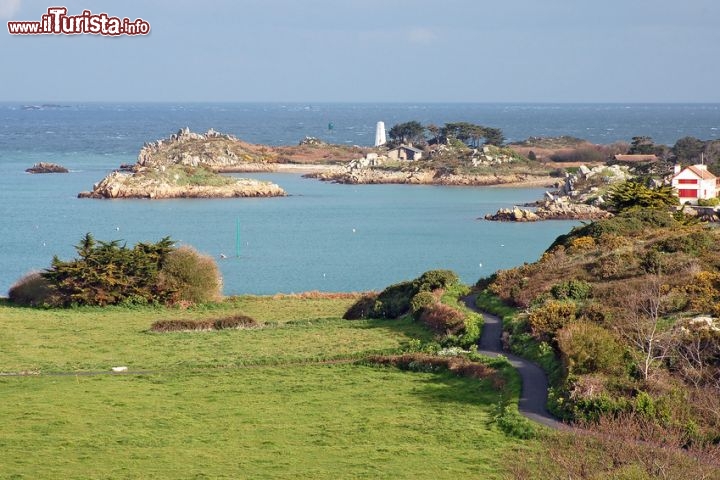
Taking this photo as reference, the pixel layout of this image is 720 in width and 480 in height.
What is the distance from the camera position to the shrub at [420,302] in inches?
1338

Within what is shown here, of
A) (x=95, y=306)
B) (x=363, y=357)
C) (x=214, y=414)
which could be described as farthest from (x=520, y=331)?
(x=95, y=306)

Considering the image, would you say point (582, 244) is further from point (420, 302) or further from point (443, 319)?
point (443, 319)

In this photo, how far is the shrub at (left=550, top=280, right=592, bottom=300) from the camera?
98.8 ft

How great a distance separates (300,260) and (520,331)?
107 ft

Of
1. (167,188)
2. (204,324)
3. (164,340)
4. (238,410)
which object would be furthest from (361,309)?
(167,188)

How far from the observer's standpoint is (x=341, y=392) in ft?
80.2

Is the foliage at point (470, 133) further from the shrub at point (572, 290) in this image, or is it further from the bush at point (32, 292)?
the shrub at point (572, 290)

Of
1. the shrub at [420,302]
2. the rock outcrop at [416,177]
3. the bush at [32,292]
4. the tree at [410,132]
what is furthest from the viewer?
the tree at [410,132]

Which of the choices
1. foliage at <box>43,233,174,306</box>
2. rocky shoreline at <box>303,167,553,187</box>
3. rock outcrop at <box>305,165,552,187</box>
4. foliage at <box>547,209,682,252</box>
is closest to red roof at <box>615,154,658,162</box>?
rocky shoreline at <box>303,167,553,187</box>

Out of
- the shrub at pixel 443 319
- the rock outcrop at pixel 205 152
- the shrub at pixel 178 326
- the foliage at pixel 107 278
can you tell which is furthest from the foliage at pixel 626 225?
the rock outcrop at pixel 205 152

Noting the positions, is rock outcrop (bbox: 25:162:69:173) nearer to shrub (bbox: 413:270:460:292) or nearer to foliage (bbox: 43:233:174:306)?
foliage (bbox: 43:233:174:306)

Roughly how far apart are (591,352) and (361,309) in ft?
50.8

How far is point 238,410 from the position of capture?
22.9m

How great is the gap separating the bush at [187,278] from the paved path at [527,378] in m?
13.3
